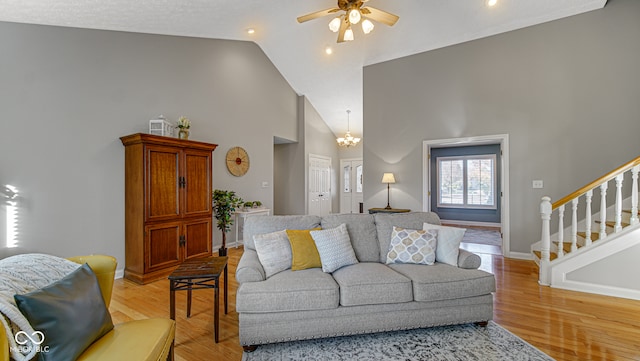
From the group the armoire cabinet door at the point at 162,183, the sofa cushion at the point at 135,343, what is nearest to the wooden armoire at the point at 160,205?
the armoire cabinet door at the point at 162,183

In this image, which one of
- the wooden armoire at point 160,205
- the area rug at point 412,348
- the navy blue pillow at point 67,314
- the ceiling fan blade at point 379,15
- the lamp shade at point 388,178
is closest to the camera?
the navy blue pillow at point 67,314

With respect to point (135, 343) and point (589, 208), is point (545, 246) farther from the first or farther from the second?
point (135, 343)

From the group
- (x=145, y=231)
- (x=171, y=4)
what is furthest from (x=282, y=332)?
(x=171, y=4)

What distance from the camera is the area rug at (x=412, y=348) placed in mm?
1951

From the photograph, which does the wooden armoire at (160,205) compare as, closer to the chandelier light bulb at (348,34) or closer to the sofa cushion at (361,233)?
the sofa cushion at (361,233)

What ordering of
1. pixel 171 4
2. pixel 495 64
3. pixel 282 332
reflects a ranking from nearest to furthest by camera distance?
1. pixel 282 332
2. pixel 171 4
3. pixel 495 64

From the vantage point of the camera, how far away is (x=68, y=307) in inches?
48.7

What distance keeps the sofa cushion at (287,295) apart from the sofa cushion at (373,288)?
0.26ft

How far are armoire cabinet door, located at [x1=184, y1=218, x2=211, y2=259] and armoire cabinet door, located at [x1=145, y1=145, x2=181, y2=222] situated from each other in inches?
12.9

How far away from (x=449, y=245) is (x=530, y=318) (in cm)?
95

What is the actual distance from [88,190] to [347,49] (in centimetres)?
481

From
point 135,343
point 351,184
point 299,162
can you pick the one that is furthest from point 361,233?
point 351,184

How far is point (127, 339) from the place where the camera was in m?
1.41

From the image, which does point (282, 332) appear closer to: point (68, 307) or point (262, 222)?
point (262, 222)
